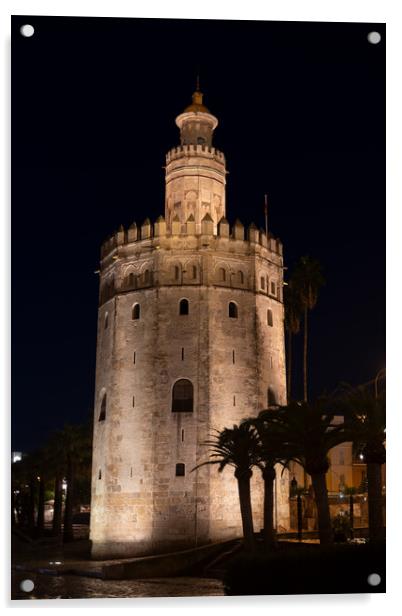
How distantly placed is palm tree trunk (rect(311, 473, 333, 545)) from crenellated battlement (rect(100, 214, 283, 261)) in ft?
52.9

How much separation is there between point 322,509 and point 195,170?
20.9 meters

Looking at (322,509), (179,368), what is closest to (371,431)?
(322,509)

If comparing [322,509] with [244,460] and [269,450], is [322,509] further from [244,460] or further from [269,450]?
[244,460]

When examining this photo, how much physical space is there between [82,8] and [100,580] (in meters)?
14.5

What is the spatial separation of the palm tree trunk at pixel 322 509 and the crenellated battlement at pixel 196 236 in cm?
1612

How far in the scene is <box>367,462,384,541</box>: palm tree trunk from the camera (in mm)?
21797

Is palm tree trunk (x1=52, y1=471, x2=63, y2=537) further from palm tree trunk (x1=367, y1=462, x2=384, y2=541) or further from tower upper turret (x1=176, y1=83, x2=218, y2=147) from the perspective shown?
palm tree trunk (x1=367, y1=462, x2=384, y2=541)

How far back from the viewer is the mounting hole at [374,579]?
61.0 feet

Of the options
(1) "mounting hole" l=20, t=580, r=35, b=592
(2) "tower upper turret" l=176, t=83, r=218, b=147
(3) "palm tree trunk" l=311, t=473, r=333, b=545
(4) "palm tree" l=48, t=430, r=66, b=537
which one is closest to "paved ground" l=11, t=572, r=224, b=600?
(1) "mounting hole" l=20, t=580, r=35, b=592

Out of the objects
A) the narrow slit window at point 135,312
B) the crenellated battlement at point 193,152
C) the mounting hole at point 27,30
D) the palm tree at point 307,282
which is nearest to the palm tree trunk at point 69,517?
the narrow slit window at point 135,312

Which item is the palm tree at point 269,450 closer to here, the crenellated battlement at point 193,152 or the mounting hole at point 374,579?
the mounting hole at point 374,579

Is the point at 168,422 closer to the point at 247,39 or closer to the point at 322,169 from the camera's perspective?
the point at 322,169

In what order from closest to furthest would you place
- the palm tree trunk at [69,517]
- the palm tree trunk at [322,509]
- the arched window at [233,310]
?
the palm tree trunk at [322,509], the arched window at [233,310], the palm tree trunk at [69,517]

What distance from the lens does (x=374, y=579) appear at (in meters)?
18.6
